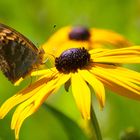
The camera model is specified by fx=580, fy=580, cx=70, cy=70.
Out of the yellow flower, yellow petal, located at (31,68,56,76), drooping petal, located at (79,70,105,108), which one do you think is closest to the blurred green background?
yellow petal, located at (31,68,56,76)

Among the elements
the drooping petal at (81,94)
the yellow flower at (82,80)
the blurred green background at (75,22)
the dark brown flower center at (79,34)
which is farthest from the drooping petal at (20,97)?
the dark brown flower center at (79,34)

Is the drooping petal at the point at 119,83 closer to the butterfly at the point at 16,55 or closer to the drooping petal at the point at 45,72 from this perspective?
the drooping petal at the point at 45,72

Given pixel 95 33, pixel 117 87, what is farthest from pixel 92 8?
pixel 117 87

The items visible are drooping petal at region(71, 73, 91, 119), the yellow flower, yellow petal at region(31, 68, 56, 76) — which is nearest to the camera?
drooping petal at region(71, 73, 91, 119)

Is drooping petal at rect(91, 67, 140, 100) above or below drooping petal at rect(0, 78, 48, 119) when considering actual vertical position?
below

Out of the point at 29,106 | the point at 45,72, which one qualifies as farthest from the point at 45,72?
the point at 29,106

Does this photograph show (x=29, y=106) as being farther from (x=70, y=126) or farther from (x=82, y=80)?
(x=70, y=126)

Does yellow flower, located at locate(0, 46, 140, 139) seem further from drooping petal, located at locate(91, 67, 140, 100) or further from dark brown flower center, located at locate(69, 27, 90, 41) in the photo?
dark brown flower center, located at locate(69, 27, 90, 41)
